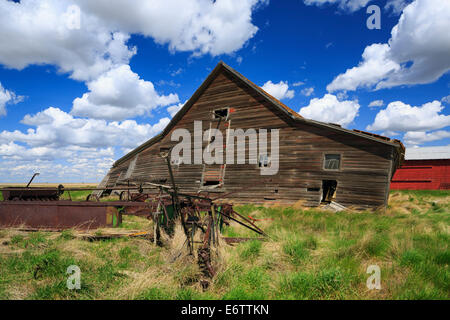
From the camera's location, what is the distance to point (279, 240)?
607 cm

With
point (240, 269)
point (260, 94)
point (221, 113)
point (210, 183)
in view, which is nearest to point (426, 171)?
point (260, 94)

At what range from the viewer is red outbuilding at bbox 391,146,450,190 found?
86.9 feet

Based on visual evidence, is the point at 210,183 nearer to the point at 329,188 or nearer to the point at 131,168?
the point at 329,188

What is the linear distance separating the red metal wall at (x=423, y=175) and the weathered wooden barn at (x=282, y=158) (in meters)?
15.8

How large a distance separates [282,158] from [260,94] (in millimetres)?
4348

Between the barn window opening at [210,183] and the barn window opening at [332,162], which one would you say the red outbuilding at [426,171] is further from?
the barn window opening at [210,183]

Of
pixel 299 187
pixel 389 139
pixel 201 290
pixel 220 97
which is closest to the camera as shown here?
pixel 201 290

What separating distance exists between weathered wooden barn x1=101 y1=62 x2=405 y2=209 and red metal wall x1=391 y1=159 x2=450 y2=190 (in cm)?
1584

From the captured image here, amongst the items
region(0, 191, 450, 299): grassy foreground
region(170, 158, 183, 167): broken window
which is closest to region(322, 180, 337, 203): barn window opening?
region(0, 191, 450, 299): grassy foreground

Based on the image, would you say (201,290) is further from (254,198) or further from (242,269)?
(254,198)

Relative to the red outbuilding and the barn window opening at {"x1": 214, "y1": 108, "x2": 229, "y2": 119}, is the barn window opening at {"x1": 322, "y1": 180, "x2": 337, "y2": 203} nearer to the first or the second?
the barn window opening at {"x1": 214, "y1": 108, "x2": 229, "y2": 119}

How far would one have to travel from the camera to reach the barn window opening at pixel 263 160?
1475cm
